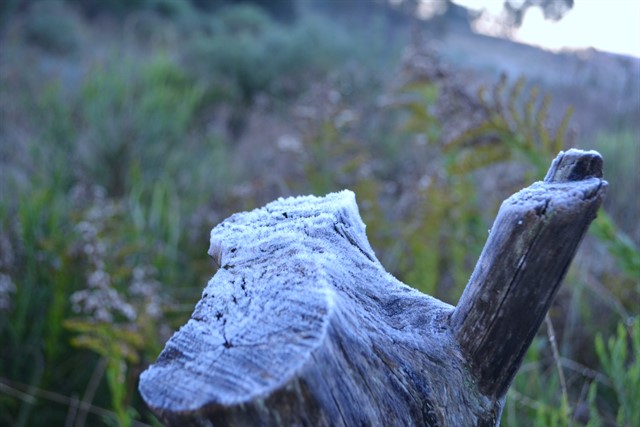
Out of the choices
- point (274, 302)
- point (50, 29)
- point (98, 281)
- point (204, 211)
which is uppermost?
point (274, 302)

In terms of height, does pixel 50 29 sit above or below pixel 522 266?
below

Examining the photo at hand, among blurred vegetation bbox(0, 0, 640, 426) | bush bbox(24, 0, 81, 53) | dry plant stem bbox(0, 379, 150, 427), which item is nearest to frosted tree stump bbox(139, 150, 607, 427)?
blurred vegetation bbox(0, 0, 640, 426)

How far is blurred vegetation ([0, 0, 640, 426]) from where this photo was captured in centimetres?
226

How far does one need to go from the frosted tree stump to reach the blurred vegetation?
537mm

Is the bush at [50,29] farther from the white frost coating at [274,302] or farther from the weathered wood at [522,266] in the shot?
the weathered wood at [522,266]

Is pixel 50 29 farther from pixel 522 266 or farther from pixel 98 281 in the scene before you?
pixel 522 266

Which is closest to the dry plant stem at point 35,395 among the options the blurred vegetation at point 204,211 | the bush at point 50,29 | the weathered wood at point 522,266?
the blurred vegetation at point 204,211

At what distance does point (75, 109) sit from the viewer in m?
6.01

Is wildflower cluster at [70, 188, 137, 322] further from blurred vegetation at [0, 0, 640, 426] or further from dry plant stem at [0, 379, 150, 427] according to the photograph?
dry plant stem at [0, 379, 150, 427]

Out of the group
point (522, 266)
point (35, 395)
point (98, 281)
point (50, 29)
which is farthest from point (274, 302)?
point (50, 29)

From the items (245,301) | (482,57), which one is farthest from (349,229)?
(482,57)

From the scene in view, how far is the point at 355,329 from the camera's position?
73cm

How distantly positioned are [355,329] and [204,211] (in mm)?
3431

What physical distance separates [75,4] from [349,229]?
13.2 meters
